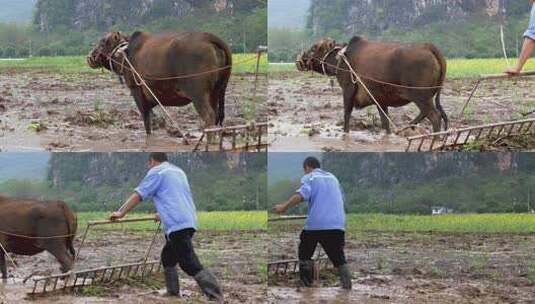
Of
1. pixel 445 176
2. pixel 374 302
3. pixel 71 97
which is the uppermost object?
pixel 71 97

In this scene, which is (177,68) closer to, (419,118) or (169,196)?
(169,196)

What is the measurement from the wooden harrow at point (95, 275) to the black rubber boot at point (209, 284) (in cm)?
71

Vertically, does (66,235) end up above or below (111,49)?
below

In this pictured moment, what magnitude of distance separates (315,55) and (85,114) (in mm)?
1708

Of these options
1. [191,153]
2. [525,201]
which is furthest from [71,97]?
[525,201]

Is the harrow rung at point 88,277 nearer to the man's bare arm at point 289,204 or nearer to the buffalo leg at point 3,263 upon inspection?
the buffalo leg at point 3,263

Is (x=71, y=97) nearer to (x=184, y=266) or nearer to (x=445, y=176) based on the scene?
(x=184, y=266)

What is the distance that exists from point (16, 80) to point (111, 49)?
28.4 inches

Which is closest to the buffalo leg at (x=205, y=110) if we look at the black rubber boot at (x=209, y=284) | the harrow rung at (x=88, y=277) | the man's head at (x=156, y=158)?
the man's head at (x=156, y=158)

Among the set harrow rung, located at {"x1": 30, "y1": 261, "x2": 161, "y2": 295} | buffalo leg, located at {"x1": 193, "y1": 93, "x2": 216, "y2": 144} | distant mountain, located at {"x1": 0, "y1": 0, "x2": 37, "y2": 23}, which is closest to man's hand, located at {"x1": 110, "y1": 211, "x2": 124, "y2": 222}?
harrow rung, located at {"x1": 30, "y1": 261, "x2": 161, "y2": 295}

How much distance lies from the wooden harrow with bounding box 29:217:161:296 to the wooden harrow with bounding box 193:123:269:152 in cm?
78

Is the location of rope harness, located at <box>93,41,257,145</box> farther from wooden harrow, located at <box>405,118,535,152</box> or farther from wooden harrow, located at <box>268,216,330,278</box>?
wooden harrow, located at <box>405,118,535,152</box>

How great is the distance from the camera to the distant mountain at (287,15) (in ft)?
29.5

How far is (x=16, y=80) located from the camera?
8977 millimetres
